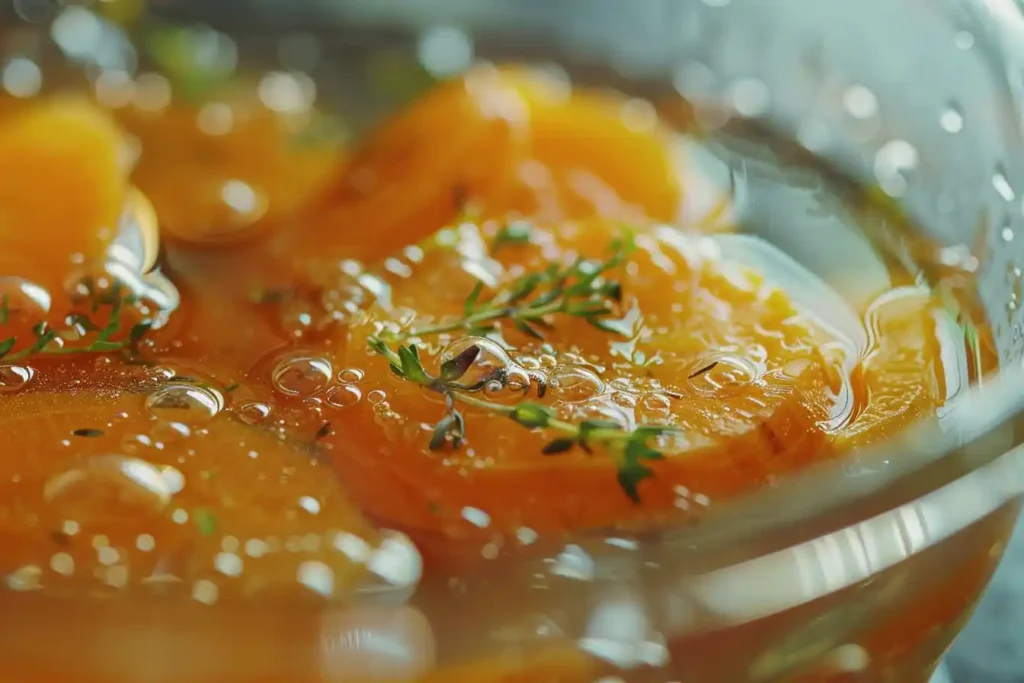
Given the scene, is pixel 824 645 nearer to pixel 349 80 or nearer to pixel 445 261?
pixel 445 261

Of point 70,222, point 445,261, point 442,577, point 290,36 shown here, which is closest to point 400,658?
point 442,577

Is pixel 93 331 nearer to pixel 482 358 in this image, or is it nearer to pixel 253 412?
pixel 253 412

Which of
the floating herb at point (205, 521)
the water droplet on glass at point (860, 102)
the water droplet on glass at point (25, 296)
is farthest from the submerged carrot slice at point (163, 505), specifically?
the water droplet on glass at point (860, 102)

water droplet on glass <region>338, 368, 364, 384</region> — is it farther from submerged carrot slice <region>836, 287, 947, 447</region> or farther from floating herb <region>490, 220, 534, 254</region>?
submerged carrot slice <region>836, 287, 947, 447</region>

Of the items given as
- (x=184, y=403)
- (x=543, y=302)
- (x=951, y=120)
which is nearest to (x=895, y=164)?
(x=951, y=120)

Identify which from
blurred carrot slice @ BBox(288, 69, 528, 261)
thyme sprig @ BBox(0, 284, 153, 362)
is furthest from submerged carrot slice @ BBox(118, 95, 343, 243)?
thyme sprig @ BBox(0, 284, 153, 362)
